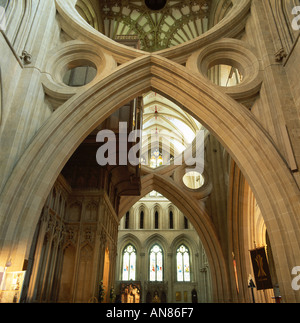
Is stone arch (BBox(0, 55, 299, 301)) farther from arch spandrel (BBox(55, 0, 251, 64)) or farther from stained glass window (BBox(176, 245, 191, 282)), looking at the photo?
stained glass window (BBox(176, 245, 191, 282))

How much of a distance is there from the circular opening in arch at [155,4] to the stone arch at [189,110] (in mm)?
9433

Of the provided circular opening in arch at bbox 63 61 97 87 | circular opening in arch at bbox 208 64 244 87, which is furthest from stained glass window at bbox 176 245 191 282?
circular opening in arch at bbox 63 61 97 87

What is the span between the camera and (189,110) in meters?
7.79

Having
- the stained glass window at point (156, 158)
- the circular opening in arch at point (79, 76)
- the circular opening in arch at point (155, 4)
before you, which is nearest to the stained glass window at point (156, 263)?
the stained glass window at point (156, 158)

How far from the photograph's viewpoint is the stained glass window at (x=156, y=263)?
23.5 m

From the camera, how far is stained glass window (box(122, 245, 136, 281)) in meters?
23.4

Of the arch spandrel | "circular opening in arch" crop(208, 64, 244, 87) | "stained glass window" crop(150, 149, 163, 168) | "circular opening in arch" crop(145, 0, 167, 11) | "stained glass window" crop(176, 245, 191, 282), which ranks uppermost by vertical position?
"circular opening in arch" crop(145, 0, 167, 11)

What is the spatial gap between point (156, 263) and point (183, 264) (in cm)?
242

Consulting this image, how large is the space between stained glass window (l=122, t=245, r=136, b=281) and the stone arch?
1925 centimetres

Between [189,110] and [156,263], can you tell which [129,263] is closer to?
[156,263]

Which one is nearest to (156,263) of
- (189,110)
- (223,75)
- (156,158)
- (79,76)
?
(156,158)

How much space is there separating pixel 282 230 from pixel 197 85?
14.4 ft

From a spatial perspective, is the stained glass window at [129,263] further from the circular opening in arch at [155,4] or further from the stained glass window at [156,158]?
the circular opening in arch at [155,4]

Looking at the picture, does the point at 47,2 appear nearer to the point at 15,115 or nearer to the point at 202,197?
the point at 15,115
